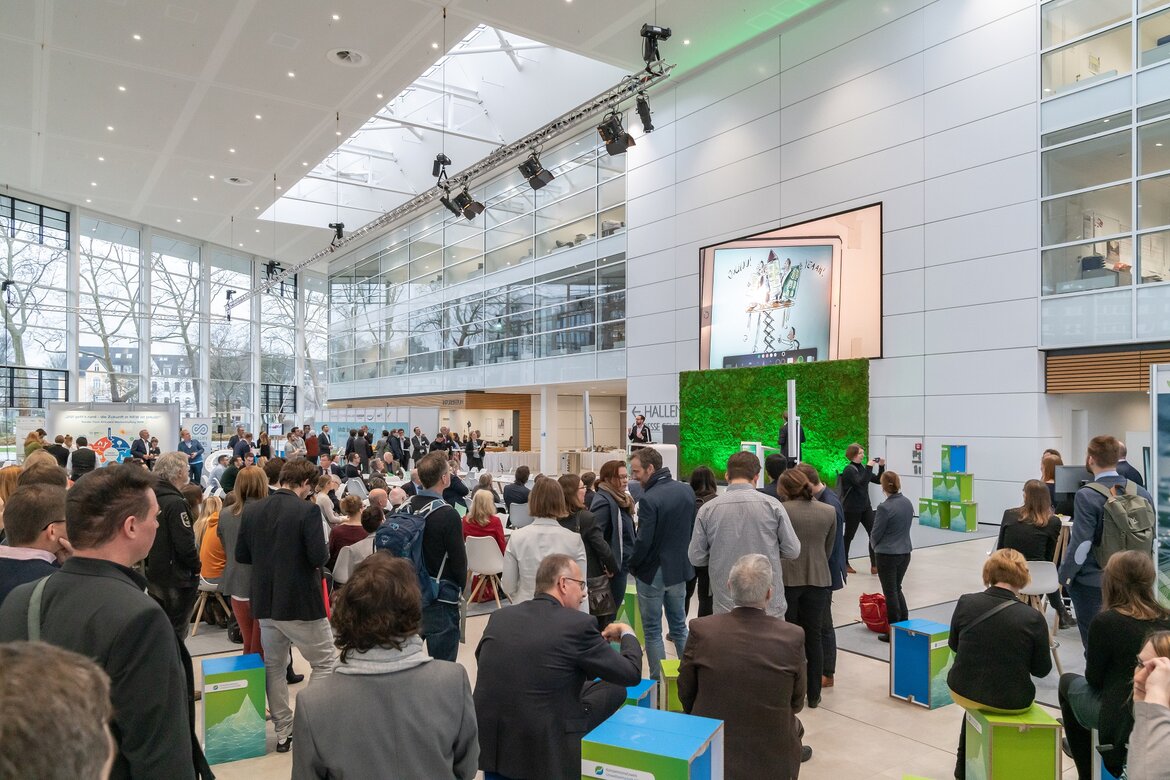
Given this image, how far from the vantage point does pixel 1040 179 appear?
1132 centimetres

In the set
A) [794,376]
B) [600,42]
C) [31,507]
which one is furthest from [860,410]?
[31,507]

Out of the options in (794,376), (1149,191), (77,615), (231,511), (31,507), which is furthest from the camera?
(794,376)

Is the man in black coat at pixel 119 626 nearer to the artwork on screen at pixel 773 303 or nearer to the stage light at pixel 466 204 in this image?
the artwork on screen at pixel 773 303

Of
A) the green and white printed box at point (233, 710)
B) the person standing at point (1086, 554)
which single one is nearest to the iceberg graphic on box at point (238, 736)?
the green and white printed box at point (233, 710)

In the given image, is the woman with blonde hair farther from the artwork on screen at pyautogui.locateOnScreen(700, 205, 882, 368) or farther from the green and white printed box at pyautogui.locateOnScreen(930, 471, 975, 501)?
the artwork on screen at pyautogui.locateOnScreen(700, 205, 882, 368)

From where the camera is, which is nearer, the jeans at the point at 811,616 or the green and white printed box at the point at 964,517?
the jeans at the point at 811,616

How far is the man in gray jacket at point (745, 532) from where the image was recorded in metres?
4.06

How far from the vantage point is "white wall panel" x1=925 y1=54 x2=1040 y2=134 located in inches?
455

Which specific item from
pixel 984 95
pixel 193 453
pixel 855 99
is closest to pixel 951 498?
pixel 984 95

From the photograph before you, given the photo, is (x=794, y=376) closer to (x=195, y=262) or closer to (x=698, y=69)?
(x=698, y=69)

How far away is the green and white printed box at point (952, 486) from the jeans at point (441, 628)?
34.7ft

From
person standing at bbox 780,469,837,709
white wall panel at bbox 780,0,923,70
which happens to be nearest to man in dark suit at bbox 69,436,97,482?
person standing at bbox 780,469,837,709

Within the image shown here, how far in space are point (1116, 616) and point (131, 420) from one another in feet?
61.0

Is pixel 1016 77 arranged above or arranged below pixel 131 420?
above
